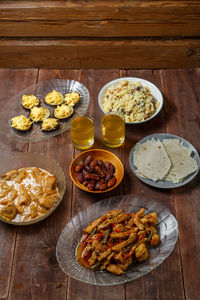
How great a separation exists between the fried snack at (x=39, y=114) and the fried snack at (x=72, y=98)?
16 cm

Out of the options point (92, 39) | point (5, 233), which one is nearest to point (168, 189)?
point (5, 233)

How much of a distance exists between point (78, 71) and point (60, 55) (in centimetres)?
121

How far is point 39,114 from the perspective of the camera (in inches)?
86.0

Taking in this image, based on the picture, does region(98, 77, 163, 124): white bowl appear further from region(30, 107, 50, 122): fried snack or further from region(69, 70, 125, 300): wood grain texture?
region(30, 107, 50, 122): fried snack

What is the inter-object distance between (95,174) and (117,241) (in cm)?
45

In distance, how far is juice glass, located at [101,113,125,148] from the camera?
6.63 feet

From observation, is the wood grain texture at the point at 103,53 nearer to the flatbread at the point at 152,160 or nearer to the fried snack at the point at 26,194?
the flatbread at the point at 152,160

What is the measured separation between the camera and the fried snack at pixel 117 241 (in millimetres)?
1531

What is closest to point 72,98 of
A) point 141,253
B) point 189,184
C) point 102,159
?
point 102,159

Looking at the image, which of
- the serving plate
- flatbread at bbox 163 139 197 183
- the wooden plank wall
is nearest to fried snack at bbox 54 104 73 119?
the serving plate

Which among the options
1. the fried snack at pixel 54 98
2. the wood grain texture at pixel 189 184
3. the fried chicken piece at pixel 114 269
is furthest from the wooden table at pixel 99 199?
the fried snack at pixel 54 98

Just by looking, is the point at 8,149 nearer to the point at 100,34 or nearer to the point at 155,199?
the point at 155,199

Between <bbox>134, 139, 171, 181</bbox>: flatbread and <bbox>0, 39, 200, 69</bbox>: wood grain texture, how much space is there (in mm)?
1834

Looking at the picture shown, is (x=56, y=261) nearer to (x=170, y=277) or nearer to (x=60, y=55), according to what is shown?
(x=170, y=277)
